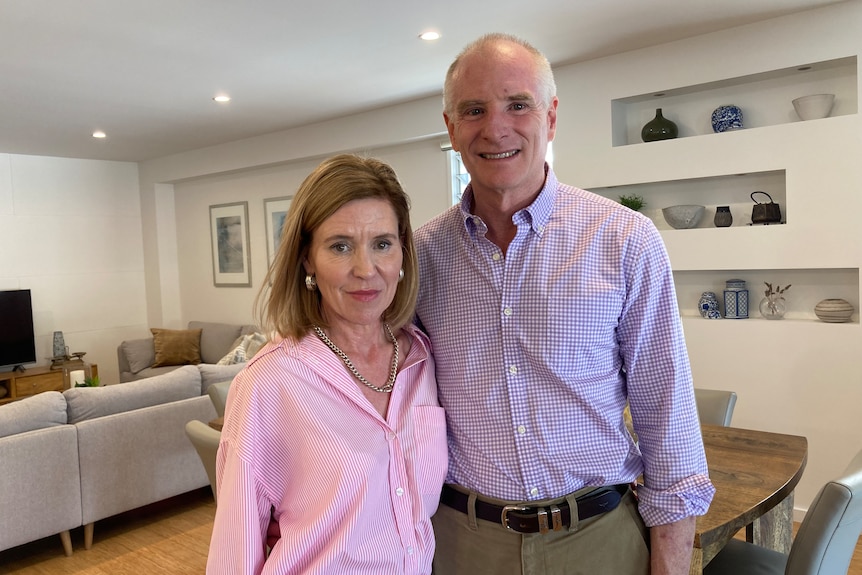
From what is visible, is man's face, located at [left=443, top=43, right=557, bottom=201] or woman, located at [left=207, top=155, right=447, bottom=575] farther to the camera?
man's face, located at [left=443, top=43, right=557, bottom=201]

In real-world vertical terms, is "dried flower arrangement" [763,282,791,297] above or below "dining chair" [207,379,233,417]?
above

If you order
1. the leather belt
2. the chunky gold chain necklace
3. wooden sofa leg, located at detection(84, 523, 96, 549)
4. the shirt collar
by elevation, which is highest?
the shirt collar

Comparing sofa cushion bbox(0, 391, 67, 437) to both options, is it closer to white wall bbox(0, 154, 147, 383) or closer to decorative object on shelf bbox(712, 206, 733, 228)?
white wall bbox(0, 154, 147, 383)

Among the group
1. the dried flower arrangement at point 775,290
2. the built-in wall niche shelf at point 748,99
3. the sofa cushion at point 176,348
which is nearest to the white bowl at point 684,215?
the built-in wall niche shelf at point 748,99

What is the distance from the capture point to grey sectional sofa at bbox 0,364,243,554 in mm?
3244

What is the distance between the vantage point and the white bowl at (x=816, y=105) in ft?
11.0

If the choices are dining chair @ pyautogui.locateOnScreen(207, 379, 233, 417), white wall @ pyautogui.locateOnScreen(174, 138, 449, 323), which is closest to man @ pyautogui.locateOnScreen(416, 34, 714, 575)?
dining chair @ pyautogui.locateOnScreen(207, 379, 233, 417)

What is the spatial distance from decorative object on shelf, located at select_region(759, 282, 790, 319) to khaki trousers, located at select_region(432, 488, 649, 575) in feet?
9.08

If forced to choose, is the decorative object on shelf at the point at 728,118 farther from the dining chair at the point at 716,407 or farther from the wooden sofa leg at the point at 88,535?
the wooden sofa leg at the point at 88,535

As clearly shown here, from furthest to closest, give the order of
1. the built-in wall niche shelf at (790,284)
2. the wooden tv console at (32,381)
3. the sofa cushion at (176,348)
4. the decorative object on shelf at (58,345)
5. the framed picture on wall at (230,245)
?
the framed picture on wall at (230,245)
the sofa cushion at (176,348)
the decorative object on shelf at (58,345)
the wooden tv console at (32,381)
the built-in wall niche shelf at (790,284)

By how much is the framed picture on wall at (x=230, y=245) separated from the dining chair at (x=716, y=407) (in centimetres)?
506

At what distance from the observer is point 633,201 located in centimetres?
397

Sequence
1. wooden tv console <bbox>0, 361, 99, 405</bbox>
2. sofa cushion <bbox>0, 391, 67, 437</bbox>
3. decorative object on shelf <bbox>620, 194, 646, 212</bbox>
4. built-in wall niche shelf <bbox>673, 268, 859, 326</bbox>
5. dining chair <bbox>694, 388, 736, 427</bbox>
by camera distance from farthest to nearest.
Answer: wooden tv console <bbox>0, 361, 99, 405</bbox> < decorative object on shelf <bbox>620, 194, 646, 212</bbox> < built-in wall niche shelf <bbox>673, 268, 859, 326</bbox> < sofa cushion <bbox>0, 391, 67, 437</bbox> < dining chair <bbox>694, 388, 736, 427</bbox>

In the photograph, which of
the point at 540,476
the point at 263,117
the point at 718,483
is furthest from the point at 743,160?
the point at 263,117
